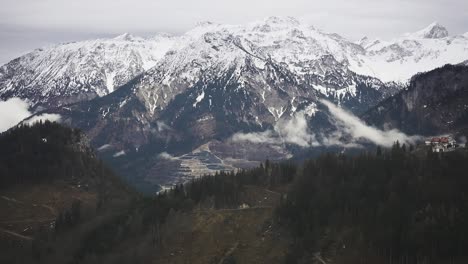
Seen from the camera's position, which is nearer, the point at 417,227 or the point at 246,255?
the point at 417,227

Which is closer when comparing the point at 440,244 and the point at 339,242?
the point at 440,244

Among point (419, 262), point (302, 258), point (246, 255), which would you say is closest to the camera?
point (419, 262)

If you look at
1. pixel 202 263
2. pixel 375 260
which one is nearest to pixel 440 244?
pixel 375 260

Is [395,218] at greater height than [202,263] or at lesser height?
greater

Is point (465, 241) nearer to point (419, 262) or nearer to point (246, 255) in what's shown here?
point (419, 262)

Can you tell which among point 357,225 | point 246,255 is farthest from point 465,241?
point 246,255

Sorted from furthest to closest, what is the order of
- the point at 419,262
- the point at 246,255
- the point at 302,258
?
the point at 246,255, the point at 302,258, the point at 419,262

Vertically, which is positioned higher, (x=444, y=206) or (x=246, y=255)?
(x=444, y=206)

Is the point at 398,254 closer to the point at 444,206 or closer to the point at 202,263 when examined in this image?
the point at 444,206
